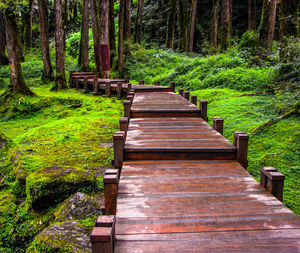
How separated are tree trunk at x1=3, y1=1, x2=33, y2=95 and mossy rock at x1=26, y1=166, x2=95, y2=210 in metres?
9.30

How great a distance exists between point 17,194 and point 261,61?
1341cm

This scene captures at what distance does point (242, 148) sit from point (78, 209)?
10.2ft

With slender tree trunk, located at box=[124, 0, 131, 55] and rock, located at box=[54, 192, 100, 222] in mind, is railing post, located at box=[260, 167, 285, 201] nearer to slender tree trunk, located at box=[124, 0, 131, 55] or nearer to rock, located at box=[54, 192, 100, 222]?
rock, located at box=[54, 192, 100, 222]

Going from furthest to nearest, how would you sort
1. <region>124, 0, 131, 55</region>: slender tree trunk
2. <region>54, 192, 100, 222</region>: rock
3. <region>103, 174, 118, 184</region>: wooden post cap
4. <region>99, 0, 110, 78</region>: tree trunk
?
1. <region>124, 0, 131, 55</region>: slender tree trunk
2. <region>99, 0, 110, 78</region>: tree trunk
3. <region>54, 192, 100, 222</region>: rock
4. <region>103, 174, 118, 184</region>: wooden post cap

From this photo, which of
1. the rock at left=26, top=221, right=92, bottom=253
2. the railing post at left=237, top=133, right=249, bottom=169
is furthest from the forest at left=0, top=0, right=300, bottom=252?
the railing post at left=237, top=133, right=249, bottom=169

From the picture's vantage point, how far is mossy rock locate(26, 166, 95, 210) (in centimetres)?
502

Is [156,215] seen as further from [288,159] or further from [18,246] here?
[288,159]

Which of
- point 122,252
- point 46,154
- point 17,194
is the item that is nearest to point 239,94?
point 46,154

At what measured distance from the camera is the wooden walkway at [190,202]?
2691mm

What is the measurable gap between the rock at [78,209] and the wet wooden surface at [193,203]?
948mm

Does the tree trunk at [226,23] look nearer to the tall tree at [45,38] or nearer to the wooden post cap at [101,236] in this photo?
the tall tree at [45,38]

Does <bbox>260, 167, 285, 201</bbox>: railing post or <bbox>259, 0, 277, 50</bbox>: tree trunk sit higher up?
<bbox>259, 0, 277, 50</bbox>: tree trunk

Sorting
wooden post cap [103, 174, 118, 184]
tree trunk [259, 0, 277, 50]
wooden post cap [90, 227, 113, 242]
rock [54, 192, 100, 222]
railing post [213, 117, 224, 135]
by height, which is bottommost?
rock [54, 192, 100, 222]

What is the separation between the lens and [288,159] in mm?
5809
